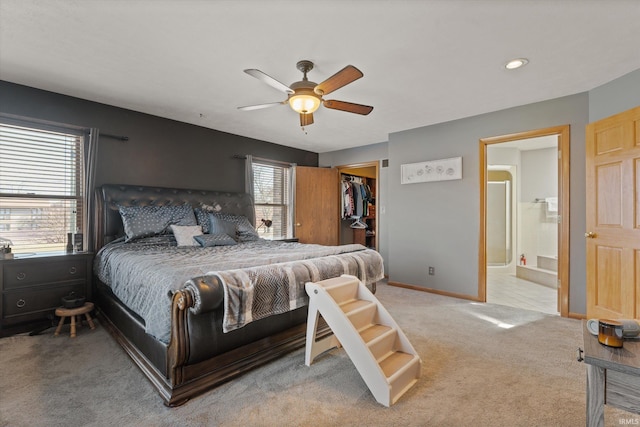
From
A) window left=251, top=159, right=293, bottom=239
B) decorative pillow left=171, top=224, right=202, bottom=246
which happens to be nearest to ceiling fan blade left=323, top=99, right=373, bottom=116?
decorative pillow left=171, top=224, right=202, bottom=246

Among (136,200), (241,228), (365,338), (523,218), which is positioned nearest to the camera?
(365,338)

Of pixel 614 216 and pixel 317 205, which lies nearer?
pixel 614 216

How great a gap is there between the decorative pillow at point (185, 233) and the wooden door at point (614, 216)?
13.4ft

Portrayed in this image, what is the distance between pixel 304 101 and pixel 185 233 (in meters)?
2.03

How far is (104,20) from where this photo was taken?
2010 mm

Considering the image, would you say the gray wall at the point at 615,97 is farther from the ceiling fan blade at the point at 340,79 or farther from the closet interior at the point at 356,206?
the closet interior at the point at 356,206

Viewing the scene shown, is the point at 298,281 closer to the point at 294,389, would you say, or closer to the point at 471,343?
the point at 294,389

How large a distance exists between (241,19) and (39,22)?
136 cm

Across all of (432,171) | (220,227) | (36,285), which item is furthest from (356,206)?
(36,285)

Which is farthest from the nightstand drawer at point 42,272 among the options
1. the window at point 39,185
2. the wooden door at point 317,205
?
the wooden door at point 317,205

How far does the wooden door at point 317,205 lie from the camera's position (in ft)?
18.3

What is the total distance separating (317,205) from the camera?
5.75m

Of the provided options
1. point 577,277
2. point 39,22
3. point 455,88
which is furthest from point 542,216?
point 39,22

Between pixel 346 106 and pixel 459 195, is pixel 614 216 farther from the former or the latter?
pixel 346 106
